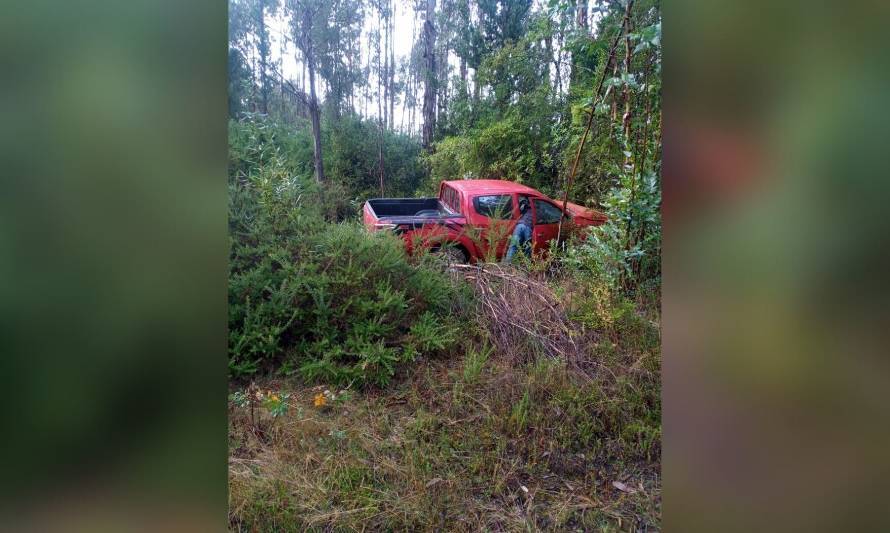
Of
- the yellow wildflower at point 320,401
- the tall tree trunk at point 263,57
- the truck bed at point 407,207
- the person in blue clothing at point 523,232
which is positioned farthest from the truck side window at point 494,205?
the yellow wildflower at point 320,401

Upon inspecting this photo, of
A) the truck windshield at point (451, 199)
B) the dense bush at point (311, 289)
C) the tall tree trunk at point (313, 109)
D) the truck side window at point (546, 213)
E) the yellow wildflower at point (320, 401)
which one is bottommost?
the yellow wildflower at point (320, 401)

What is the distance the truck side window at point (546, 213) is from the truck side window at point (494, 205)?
248 millimetres

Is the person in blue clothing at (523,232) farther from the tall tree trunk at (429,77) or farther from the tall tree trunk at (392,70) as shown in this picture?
the tall tree trunk at (392,70)

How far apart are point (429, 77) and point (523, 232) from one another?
5.65 ft

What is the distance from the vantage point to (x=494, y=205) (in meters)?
4.62

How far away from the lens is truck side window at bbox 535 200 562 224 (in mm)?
4617

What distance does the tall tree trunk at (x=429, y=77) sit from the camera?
4621 millimetres

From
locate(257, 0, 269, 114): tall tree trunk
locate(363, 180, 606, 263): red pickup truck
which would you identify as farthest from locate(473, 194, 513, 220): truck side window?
locate(257, 0, 269, 114): tall tree trunk

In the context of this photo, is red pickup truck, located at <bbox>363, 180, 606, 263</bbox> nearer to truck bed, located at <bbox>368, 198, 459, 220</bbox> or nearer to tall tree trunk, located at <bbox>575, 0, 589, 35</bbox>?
truck bed, located at <bbox>368, 198, 459, 220</bbox>

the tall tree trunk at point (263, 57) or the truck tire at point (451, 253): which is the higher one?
the tall tree trunk at point (263, 57)
